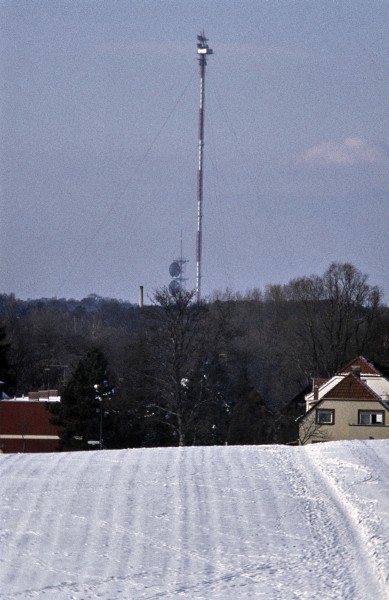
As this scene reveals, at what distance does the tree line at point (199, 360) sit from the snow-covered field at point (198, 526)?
68.4 ft

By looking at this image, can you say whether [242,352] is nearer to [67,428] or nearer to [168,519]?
[67,428]

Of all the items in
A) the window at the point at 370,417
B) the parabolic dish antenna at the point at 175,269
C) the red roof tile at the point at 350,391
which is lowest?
the window at the point at 370,417

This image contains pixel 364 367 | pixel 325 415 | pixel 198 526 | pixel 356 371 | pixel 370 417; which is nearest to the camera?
pixel 198 526

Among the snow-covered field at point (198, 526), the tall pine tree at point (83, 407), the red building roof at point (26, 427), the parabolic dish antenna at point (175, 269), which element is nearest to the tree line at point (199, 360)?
the tall pine tree at point (83, 407)

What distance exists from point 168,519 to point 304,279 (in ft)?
220

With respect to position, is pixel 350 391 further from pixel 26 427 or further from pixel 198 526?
pixel 198 526

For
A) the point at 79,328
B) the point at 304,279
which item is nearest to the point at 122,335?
the point at 79,328

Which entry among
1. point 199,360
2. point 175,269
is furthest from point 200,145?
point 175,269

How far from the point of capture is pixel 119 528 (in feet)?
51.8

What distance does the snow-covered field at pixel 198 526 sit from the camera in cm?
1359

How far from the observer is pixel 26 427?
48.0m

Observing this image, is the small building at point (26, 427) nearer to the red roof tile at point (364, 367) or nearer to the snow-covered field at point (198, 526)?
the red roof tile at point (364, 367)

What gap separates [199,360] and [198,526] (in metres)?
29.6

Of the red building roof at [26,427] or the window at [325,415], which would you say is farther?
the red building roof at [26,427]
